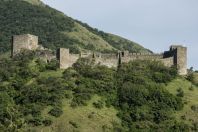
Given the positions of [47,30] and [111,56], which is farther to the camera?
[47,30]

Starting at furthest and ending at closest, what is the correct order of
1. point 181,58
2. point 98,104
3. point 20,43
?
point 20,43 → point 181,58 → point 98,104

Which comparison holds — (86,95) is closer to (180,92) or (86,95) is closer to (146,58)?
(180,92)

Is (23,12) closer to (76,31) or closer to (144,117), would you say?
(76,31)

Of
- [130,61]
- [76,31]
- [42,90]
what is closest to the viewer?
[42,90]

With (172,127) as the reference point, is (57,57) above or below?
above

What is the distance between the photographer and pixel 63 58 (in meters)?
107

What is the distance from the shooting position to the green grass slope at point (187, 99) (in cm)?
9881

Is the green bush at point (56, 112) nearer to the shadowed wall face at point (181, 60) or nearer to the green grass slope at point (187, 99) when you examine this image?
the green grass slope at point (187, 99)

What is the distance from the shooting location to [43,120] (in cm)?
9531

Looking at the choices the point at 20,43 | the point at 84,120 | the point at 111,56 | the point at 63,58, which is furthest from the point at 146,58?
the point at 84,120

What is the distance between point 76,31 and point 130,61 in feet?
282

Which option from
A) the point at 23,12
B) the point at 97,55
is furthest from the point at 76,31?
the point at 97,55

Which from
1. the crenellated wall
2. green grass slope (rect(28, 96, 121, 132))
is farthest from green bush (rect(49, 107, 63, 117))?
the crenellated wall

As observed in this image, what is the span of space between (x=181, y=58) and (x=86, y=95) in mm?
15174
